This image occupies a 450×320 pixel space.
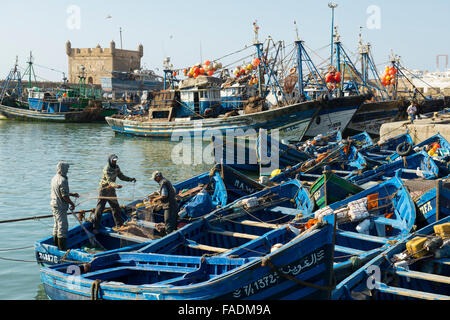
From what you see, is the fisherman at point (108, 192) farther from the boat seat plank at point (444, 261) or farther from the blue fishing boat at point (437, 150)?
the blue fishing boat at point (437, 150)

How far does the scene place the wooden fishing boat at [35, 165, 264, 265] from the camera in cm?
994

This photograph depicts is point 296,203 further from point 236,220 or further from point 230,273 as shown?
point 230,273

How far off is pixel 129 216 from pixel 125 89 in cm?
7236

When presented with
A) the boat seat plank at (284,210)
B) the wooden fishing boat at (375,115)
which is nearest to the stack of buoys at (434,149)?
the boat seat plank at (284,210)

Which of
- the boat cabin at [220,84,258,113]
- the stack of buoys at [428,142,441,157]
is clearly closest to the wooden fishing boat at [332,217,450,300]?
the stack of buoys at [428,142,441,157]

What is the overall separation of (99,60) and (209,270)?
330 ft

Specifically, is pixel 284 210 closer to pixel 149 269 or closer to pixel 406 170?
pixel 149 269

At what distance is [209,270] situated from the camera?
827 cm

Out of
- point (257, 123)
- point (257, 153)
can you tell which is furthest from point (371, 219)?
point (257, 123)

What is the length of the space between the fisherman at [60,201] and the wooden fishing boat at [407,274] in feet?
18.6

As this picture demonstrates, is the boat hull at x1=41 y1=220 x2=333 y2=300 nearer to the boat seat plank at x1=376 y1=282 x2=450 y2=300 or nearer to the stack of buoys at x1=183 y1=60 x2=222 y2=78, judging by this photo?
the boat seat plank at x1=376 y1=282 x2=450 y2=300

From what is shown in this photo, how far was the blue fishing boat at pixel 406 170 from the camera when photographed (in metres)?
16.0
